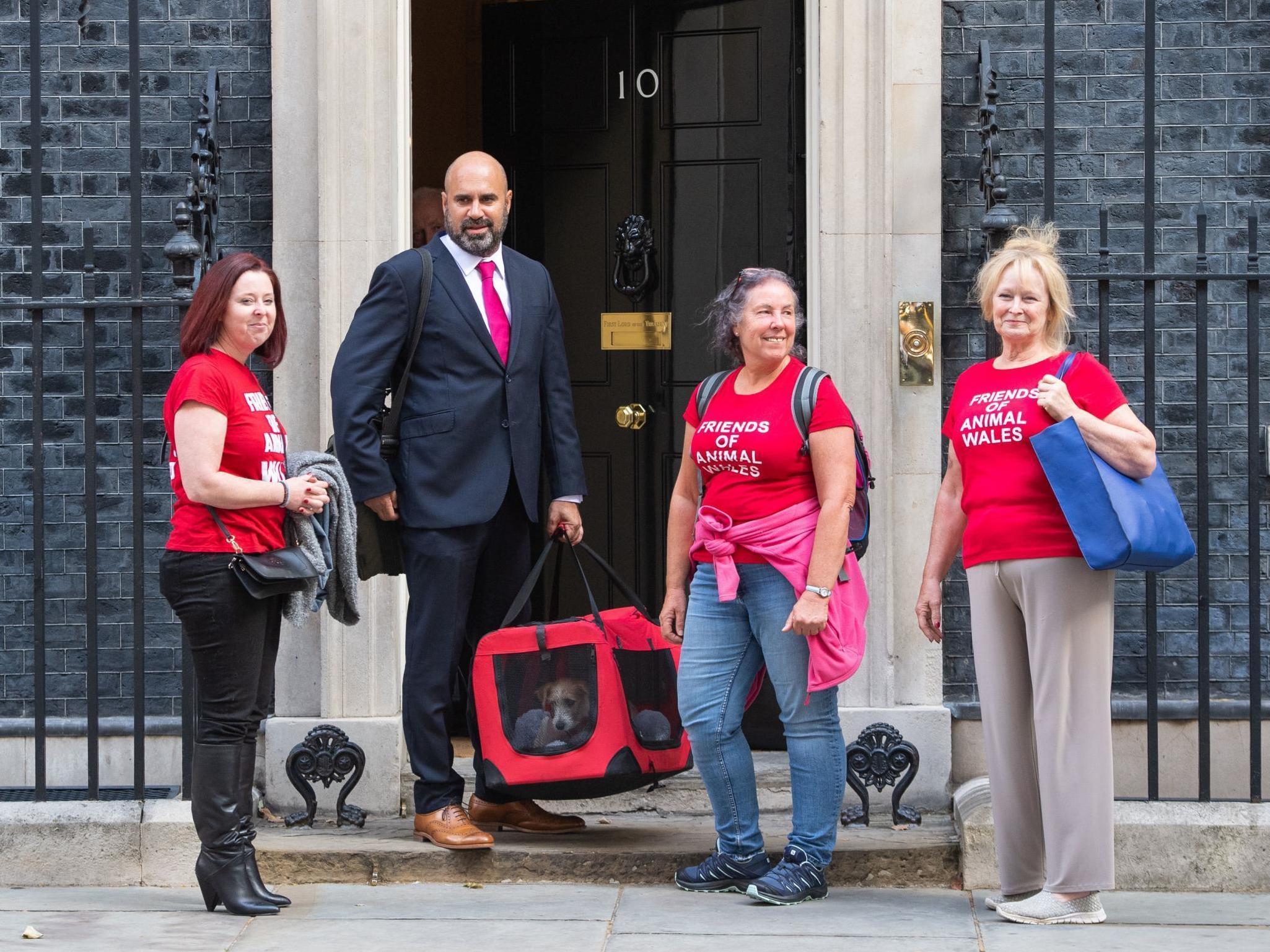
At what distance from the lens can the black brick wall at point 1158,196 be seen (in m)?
5.52

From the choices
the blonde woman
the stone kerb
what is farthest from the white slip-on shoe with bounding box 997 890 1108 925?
the stone kerb

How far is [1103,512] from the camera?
3.98m

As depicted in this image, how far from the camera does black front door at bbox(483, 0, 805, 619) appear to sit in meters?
6.08

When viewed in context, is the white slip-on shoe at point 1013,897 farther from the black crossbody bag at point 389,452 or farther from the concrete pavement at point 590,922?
the black crossbody bag at point 389,452

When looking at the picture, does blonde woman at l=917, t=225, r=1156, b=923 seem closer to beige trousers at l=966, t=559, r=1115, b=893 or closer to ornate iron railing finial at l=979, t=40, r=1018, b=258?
beige trousers at l=966, t=559, r=1115, b=893

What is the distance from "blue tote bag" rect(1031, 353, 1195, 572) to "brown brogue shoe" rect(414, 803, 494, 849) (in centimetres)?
201

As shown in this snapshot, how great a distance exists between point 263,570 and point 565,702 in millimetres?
1037

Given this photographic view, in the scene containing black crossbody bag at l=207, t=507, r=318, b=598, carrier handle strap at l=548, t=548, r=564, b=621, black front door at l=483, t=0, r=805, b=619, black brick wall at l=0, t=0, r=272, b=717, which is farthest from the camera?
carrier handle strap at l=548, t=548, r=564, b=621

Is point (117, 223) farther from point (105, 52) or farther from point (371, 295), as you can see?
point (371, 295)

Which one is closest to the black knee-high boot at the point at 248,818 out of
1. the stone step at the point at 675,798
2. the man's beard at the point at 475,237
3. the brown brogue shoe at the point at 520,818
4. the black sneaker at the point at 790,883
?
the brown brogue shoe at the point at 520,818

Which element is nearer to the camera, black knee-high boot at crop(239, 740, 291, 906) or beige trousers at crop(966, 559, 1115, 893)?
beige trousers at crop(966, 559, 1115, 893)

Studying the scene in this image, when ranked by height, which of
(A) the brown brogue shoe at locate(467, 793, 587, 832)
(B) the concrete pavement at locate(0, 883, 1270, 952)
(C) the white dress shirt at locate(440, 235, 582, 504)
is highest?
(C) the white dress shirt at locate(440, 235, 582, 504)

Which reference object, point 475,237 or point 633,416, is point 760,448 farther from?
point 633,416

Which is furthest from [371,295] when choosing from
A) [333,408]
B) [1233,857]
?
[1233,857]
